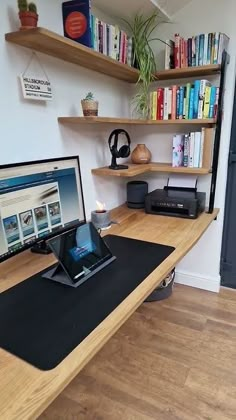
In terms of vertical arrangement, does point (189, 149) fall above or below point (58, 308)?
above

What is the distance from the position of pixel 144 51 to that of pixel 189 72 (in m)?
0.34

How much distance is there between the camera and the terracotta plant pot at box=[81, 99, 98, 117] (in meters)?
1.55

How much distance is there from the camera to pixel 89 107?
5.11ft

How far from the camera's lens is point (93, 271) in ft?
3.97

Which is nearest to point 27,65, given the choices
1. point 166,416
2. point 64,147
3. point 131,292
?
point 64,147

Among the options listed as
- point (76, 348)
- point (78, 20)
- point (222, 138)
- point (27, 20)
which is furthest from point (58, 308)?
point (222, 138)

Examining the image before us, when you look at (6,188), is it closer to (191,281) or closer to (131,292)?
(131,292)

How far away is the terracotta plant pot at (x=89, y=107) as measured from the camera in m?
1.55

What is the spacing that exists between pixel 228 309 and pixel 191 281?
1.31 feet

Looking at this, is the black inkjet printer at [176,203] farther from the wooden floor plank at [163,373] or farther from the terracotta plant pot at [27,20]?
the terracotta plant pot at [27,20]

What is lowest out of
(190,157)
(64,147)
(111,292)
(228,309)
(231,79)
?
(228,309)

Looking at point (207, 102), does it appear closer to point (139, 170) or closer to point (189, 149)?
point (189, 149)

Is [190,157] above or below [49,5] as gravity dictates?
below

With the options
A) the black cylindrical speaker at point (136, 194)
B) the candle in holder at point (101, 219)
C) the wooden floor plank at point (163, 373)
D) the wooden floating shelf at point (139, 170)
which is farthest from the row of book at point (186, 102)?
the wooden floor plank at point (163, 373)
